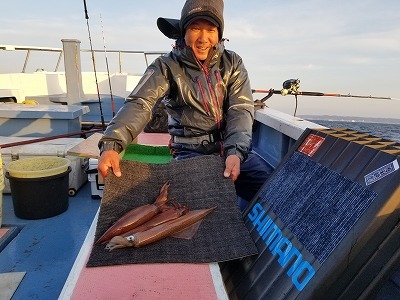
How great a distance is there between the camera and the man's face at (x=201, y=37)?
3145mm

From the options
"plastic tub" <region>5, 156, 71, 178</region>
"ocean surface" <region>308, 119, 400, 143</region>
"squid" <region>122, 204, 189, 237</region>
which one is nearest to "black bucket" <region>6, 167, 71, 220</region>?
"plastic tub" <region>5, 156, 71, 178</region>

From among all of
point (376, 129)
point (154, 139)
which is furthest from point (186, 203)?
point (376, 129)

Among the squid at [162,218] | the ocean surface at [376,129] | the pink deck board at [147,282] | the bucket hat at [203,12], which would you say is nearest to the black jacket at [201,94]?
the bucket hat at [203,12]

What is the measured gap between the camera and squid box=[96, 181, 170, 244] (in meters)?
2.10

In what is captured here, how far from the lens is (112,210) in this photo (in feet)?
7.65

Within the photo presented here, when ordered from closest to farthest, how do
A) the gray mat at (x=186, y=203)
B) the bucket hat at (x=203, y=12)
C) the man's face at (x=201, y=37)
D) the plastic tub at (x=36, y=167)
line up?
the gray mat at (x=186, y=203), the bucket hat at (x=203, y=12), the man's face at (x=201, y=37), the plastic tub at (x=36, y=167)

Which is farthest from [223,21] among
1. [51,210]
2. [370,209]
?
[51,210]

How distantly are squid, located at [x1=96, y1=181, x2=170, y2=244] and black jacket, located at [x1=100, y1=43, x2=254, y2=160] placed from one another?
88 cm

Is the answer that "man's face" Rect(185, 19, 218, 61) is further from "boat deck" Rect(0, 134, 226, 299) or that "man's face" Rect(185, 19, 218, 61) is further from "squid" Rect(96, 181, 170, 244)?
"boat deck" Rect(0, 134, 226, 299)

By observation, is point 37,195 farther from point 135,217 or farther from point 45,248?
point 135,217

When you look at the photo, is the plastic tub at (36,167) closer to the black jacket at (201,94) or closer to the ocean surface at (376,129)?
the black jacket at (201,94)

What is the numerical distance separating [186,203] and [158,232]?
1.44 feet

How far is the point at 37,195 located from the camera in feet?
12.0

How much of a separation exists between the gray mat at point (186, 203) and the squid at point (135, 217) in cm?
8
